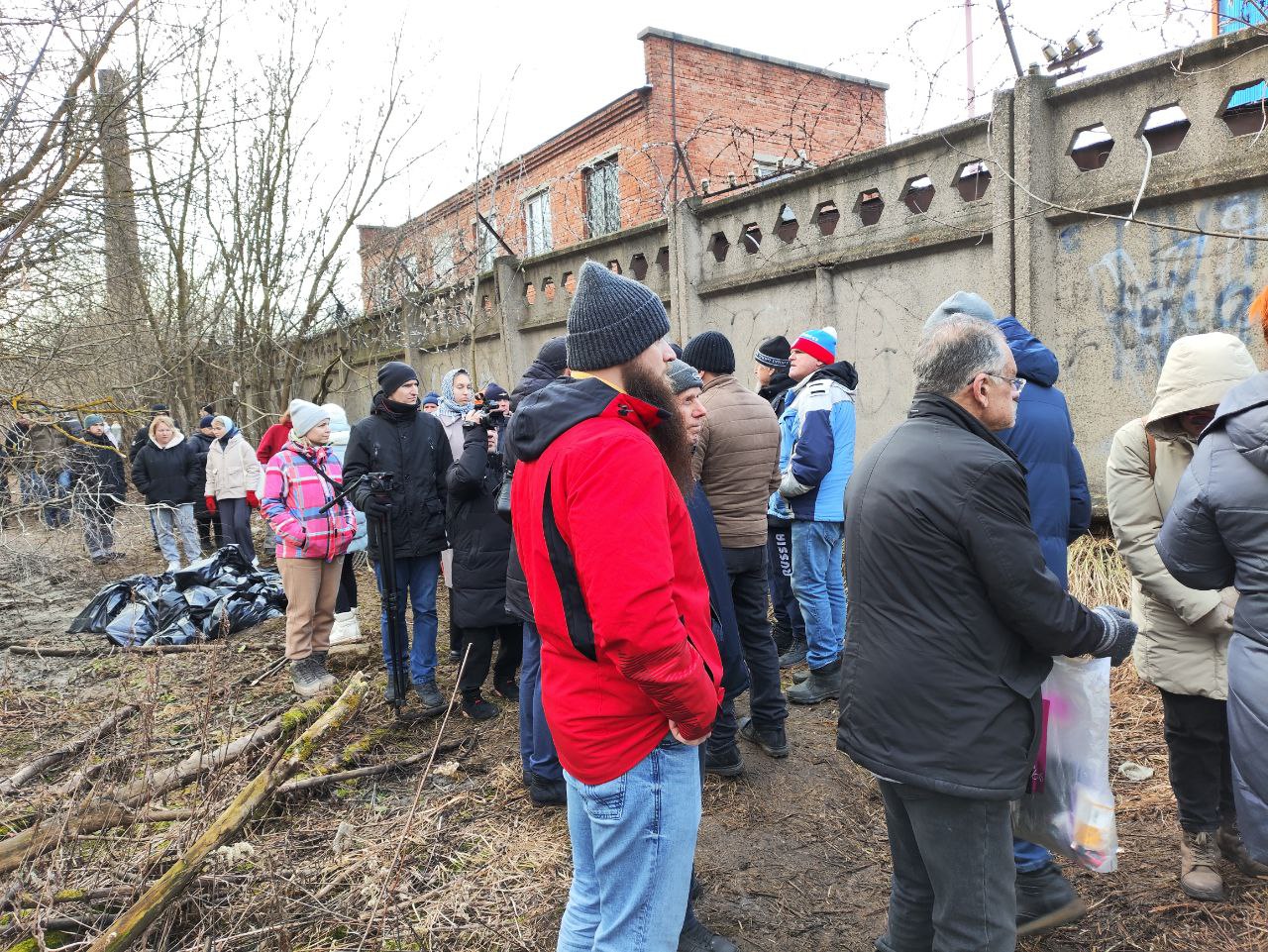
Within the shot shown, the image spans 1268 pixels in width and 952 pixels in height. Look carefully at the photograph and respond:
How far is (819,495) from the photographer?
192 inches

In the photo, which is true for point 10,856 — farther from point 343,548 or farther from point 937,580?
point 937,580

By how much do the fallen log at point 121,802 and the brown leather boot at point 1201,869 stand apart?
370 cm

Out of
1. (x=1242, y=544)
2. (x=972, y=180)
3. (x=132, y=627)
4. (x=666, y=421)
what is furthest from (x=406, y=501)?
(x=972, y=180)

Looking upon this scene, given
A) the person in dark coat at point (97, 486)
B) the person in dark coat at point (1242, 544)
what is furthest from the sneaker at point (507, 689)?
the person in dark coat at point (97, 486)

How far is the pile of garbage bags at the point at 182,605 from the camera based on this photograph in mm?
6961

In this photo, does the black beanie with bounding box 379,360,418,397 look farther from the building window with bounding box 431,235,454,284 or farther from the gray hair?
the building window with bounding box 431,235,454,284

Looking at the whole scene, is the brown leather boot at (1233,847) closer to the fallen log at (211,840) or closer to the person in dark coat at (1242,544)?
the person in dark coat at (1242,544)

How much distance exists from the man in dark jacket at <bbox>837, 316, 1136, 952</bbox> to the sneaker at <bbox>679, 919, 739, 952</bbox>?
870 millimetres

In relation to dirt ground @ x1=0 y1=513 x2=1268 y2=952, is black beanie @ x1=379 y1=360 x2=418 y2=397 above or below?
above

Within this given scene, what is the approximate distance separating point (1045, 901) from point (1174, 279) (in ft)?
13.3

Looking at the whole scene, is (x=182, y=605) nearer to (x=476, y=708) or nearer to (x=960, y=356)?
(x=476, y=708)

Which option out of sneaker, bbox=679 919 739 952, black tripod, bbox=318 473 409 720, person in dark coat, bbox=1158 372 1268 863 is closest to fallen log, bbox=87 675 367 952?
black tripod, bbox=318 473 409 720

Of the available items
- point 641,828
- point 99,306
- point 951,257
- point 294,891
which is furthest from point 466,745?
point 99,306

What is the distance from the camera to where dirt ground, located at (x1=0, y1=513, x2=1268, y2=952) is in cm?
282
